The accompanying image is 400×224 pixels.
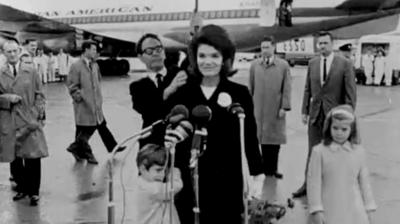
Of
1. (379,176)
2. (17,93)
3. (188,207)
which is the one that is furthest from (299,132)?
(188,207)

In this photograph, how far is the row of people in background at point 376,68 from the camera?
2811cm

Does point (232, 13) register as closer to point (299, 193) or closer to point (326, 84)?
point (326, 84)

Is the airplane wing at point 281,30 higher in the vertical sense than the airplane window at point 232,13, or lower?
lower

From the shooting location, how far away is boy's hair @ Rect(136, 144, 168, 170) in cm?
376

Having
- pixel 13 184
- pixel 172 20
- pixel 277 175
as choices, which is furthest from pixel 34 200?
pixel 172 20

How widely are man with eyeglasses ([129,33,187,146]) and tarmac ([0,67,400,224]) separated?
0.41 meters

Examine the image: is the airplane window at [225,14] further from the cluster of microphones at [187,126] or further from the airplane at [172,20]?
the cluster of microphones at [187,126]

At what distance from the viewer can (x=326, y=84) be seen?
24.7ft

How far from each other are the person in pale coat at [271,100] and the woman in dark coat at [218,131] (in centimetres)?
484

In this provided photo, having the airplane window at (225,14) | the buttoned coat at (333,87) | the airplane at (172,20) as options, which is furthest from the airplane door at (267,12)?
the buttoned coat at (333,87)

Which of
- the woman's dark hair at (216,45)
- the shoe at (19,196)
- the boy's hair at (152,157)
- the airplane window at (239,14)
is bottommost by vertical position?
the shoe at (19,196)

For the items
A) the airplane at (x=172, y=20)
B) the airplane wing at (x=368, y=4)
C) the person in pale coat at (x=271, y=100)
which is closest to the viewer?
the person in pale coat at (x=271, y=100)

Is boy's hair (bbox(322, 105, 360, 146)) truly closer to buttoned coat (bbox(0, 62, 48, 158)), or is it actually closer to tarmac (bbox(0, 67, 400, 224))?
tarmac (bbox(0, 67, 400, 224))

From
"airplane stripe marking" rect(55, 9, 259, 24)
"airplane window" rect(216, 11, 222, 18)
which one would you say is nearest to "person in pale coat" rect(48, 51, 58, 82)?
"airplane stripe marking" rect(55, 9, 259, 24)
